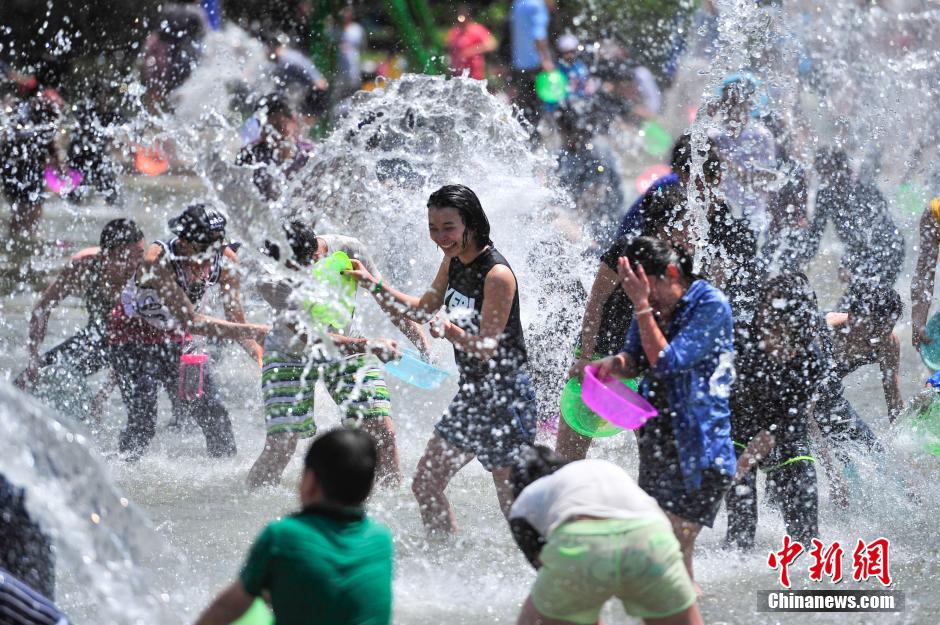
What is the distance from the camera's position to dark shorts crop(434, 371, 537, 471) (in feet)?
17.1

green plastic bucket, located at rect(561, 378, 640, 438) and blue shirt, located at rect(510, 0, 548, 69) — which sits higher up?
blue shirt, located at rect(510, 0, 548, 69)

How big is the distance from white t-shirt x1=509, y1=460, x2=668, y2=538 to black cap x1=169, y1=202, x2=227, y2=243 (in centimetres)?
305

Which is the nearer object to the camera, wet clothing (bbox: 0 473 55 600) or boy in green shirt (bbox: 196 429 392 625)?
boy in green shirt (bbox: 196 429 392 625)

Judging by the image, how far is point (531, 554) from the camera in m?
3.58

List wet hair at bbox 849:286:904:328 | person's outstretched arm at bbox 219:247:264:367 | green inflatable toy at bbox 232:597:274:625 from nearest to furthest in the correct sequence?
green inflatable toy at bbox 232:597:274:625 < person's outstretched arm at bbox 219:247:264:367 < wet hair at bbox 849:286:904:328

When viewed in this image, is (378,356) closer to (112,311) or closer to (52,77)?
(112,311)

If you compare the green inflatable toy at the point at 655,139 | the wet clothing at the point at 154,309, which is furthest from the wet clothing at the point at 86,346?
the green inflatable toy at the point at 655,139

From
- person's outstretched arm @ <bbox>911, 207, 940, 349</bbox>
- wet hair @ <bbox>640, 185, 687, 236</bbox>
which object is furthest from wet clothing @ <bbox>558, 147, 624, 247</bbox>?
wet hair @ <bbox>640, 185, 687, 236</bbox>

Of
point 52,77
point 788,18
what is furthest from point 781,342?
point 52,77

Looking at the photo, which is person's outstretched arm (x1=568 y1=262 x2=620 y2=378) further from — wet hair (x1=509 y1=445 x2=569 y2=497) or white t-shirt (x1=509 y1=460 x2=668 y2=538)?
white t-shirt (x1=509 y1=460 x2=668 y2=538)

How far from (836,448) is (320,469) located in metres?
3.76

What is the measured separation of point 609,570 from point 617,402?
124 centimetres

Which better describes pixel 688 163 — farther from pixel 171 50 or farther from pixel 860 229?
pixel 171 50

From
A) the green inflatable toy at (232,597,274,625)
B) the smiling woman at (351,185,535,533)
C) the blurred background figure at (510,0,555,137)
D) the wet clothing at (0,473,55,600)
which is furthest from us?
the blurred background figure at (510,0,555,137)
